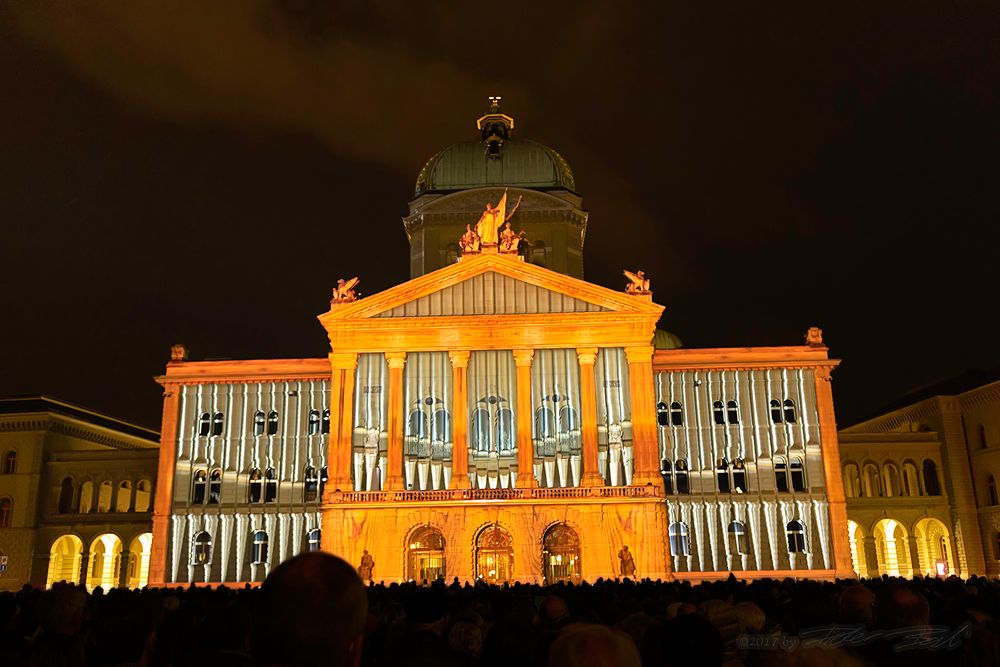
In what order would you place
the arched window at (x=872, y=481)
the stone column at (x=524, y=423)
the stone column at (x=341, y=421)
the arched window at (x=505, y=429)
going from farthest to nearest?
the arched window at (x=872, y=481) → the arched window at (x=505, y=429) → the stone column at (x=341, y=421) → the stone column at (x=524, y=423)

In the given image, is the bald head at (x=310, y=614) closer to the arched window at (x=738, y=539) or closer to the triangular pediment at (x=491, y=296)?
the triangular pediment at (x=491, y=296)

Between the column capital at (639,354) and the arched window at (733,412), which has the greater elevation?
the column capital at (639,354)

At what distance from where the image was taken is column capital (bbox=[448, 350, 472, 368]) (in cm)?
5381

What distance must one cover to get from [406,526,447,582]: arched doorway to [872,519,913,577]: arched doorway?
3245 centimetres

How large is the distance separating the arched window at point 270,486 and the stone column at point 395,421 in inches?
337

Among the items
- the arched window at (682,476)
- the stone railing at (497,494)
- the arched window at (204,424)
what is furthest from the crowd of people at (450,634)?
the arched window at (204,424)

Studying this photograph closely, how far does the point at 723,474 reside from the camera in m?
Answer: 55.8

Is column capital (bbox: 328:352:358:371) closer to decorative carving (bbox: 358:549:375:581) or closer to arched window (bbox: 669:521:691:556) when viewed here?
decorative carving (bbox: 358:549:375:581)

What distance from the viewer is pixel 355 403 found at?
53844 millimetres

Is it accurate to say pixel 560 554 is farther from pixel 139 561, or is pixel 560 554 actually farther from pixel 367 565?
pixel 139 561

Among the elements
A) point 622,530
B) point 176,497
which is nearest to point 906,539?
point 622,530

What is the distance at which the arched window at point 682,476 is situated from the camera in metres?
55.5

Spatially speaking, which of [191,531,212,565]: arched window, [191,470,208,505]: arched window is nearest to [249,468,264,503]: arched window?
[191,470,208,505]: arched window

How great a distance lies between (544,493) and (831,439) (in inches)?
723
